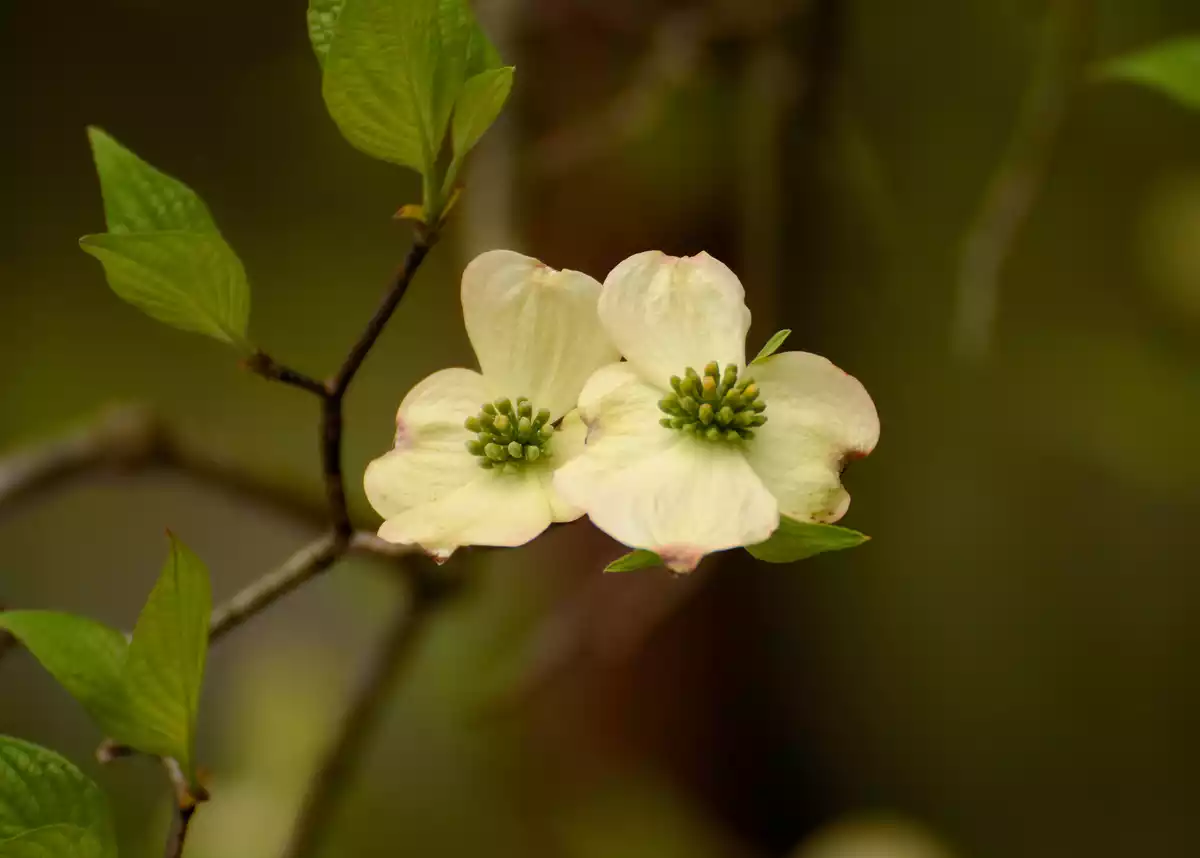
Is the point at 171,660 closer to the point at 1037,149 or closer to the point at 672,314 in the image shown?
the point at 672,314

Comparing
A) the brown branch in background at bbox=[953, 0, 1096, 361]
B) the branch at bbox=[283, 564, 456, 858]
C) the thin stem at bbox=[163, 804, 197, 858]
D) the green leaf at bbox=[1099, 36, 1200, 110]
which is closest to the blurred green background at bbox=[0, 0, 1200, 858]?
the brown branch in background at bbox=[953, 0, 1096, 361]

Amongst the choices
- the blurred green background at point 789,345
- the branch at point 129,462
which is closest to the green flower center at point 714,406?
Answer: the branch at point 129,462

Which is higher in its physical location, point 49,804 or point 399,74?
point 399,74

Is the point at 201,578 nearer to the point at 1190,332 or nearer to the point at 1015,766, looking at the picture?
the point at 1190,332

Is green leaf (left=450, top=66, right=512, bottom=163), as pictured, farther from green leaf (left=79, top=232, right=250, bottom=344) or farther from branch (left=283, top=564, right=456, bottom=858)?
branch (left=283, top=564, right=456, bottom=858)

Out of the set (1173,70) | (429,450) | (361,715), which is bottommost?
(361,715)

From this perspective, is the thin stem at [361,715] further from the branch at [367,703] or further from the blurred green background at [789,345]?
the blurred green background at [789,345]

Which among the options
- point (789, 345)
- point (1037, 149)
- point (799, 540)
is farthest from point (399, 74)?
point (789, 345)

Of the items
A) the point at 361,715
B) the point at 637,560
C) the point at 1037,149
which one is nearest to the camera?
the point at 637,560
